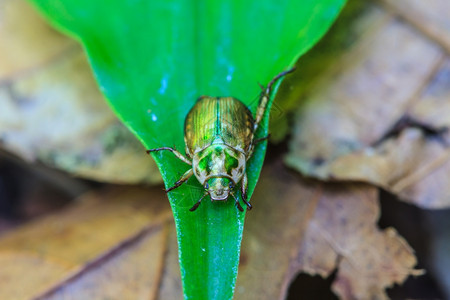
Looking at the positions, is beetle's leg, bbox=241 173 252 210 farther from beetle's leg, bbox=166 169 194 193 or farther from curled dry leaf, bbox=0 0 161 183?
curled dry leaf, bbox=0 0 161 183

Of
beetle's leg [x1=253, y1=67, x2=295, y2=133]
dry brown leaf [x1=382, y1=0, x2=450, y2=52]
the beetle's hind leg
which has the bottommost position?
the beetle's hind leg

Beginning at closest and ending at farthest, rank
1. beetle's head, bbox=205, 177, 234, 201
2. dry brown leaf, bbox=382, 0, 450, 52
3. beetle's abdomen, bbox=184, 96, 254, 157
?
beetle's head, bbox=205, 177, 234, 201, beetle's abdomen, bbox=184, 96, 254, 157, dry brown leaf, bbox=382, 0, 450, 52

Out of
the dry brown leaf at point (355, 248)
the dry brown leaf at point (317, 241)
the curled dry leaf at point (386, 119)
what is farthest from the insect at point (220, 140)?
the dry brown leaf at point (355, 248)

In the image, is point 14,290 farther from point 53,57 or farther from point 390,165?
point 390,165

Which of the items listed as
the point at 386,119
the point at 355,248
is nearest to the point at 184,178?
the point at 355,248

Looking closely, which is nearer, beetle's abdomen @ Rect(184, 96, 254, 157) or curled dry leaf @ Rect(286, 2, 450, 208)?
beetle's abdomen @ Rect(184, 96, 254, 157)

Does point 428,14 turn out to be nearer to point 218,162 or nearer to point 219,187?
point 218,162

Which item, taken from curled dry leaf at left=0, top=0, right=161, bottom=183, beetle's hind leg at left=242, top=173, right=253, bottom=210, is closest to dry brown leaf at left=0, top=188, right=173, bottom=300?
curled dry leaf at left=0, top=0, right=161, bottom=183

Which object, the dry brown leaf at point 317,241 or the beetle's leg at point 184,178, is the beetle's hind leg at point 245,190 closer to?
the beetle's leg at point 184,178
